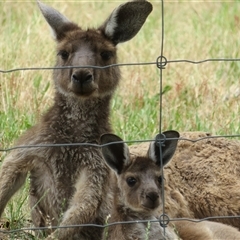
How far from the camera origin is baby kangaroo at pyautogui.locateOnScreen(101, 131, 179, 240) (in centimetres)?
625

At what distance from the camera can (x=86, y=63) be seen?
251 inches

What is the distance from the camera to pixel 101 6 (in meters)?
12.7

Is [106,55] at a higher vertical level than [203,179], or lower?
higher

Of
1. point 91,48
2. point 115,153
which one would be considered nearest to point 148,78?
point 91,48

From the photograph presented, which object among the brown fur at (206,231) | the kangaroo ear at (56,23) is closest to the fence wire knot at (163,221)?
the brown fur at (206,231)

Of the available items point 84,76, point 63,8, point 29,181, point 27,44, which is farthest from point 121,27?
point 63,8

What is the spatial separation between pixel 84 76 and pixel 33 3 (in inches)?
251

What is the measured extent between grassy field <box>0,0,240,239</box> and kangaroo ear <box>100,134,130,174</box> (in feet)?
3.00

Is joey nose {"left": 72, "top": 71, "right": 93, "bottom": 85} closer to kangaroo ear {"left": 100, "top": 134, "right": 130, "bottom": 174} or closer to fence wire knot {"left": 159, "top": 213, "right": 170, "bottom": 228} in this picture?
kangaroo ear {"left": 100, "top": 134, "right": 130, "bottom": 174}

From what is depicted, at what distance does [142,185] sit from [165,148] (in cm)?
31

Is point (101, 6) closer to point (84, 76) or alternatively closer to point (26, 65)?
point (26, 65)

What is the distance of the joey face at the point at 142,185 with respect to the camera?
6145mm

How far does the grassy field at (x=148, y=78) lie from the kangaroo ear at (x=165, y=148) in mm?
1160

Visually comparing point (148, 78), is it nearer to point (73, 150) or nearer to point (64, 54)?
point (64, 54)
